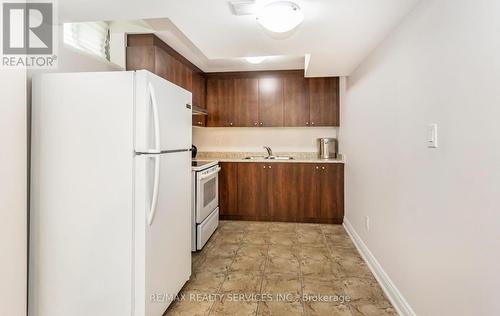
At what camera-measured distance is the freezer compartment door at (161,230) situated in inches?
66.6

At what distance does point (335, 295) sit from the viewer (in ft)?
7.36

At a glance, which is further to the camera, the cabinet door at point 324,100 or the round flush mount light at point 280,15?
the cabinet door at point 324,100

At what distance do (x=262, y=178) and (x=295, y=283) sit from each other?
2002mm

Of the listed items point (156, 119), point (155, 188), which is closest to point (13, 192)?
point (155, 188)

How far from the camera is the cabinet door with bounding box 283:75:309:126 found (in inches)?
177

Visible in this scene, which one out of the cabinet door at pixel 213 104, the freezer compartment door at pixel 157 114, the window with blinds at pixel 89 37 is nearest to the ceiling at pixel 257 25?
the window with blinds at pixel 89 37

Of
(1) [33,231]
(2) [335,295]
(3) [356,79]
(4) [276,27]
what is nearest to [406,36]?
(4) [276,27]

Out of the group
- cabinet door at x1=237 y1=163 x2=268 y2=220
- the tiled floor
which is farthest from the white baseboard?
cabinet door at x1=237 y1=163 x2=268 y2=220

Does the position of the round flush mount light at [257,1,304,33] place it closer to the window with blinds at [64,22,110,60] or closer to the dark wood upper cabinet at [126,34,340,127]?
the window with blinds at [64,22,110,60]

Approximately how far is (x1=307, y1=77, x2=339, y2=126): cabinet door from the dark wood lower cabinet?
789 millimetres

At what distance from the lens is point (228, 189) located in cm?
432

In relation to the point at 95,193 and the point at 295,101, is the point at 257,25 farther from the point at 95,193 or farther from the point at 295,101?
the point at 295,101

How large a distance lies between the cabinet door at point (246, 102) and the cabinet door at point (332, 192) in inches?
53.4

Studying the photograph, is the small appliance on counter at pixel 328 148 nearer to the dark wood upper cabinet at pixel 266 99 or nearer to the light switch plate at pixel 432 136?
the dark wood upper cabinet at pixel 266 99
